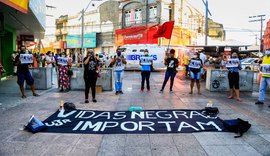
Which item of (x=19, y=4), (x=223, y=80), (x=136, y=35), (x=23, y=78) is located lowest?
(x=223, y=80)

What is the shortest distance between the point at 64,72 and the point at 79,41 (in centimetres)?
3966

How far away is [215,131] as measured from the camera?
18.6 feet

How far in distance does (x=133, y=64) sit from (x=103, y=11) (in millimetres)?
19184

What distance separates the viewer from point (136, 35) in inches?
1470

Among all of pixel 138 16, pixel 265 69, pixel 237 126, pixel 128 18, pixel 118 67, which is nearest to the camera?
pixel 237 126

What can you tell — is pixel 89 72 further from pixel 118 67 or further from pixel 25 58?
pixel 25 58

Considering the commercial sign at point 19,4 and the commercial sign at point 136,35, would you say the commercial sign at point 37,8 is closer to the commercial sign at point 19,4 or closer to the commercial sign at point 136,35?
the commercial sign at point 19,4

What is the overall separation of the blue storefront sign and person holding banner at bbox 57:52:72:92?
1295 inches

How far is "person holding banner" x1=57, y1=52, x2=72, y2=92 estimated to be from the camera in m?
11.5

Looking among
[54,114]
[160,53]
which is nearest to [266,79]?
[54,114]

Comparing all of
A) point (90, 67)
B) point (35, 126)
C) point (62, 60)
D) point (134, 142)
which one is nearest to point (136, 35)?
point (62, 60)

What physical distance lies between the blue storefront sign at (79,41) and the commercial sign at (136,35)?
572 cm

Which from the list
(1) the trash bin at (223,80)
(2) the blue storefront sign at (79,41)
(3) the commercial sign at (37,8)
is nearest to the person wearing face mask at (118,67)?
(1) the trash bin at (223,80)

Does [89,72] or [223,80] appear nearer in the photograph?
[89,72]
